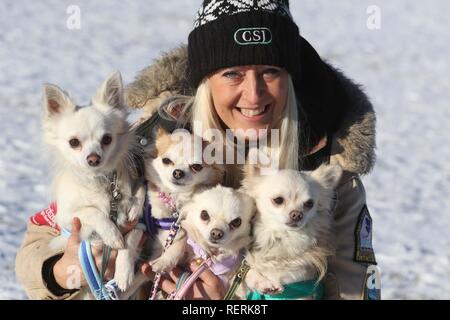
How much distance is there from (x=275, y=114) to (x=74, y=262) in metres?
1.19

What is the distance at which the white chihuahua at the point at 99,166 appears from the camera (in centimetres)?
314

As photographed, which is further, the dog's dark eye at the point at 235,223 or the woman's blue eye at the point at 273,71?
the woman's blue eye at the point at 273,71

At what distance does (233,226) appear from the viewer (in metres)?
3.17

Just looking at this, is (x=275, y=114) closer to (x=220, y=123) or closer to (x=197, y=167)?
(x=220, y=123)

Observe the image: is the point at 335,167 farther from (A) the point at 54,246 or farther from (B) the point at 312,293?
(A) the point at 54,246

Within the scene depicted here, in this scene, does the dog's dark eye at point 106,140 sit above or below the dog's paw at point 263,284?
above

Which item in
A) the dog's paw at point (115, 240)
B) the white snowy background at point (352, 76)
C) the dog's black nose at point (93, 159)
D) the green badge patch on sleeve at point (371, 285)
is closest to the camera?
the dog's black nose at point (93, 159)

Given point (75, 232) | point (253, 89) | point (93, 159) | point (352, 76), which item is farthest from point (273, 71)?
point (352, 76)

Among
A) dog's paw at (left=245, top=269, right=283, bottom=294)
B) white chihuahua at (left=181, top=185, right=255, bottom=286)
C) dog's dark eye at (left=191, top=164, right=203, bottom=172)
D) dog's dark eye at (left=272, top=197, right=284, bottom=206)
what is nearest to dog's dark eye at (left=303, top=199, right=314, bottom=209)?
dog's dark eye at (left=272, top=197, right=284, bottom=206)

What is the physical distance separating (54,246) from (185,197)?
717 mm

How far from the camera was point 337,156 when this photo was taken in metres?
3.45

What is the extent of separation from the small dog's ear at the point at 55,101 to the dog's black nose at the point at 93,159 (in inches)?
10.3

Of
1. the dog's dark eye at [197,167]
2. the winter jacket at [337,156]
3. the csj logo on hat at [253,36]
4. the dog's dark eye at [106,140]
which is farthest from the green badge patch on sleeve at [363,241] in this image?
the dog's dark eye at [106,140]

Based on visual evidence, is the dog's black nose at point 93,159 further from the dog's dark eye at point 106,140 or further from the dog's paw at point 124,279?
the dog's paw at point 124,279
